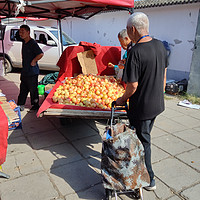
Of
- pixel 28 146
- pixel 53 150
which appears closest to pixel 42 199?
pixel 53 150

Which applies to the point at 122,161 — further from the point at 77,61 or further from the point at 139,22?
the point at 77,61

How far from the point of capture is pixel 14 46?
10031 mm

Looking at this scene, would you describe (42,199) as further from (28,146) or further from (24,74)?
(24,74)

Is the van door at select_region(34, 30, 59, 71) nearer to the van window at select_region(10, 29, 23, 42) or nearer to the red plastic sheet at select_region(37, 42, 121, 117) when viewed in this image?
the van window at select_region(10, 29, 23, 42)

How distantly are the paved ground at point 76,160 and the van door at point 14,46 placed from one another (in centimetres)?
607

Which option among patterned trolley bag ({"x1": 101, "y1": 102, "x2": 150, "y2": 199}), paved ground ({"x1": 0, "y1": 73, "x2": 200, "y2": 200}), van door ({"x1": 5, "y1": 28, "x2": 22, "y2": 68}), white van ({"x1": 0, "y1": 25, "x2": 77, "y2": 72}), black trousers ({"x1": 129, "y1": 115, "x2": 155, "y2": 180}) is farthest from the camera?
van door ({"x1": 5, "y1": 28, "x2": 22, "y2": 68})

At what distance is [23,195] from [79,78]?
283cm

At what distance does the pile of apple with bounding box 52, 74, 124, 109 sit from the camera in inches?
143

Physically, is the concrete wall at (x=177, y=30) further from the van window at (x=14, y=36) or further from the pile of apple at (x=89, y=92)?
the van window at (x=14, y=36)

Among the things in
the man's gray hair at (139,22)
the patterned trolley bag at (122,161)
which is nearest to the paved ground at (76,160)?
the patterned trolley bag at (122,161)

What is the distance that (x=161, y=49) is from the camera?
2240 millimetres

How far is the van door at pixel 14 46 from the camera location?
10.0 m

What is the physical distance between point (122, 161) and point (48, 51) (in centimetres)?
887

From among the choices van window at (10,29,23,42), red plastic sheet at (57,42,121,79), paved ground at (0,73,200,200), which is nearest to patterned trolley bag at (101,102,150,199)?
paved ground at (0,73,200,200)
